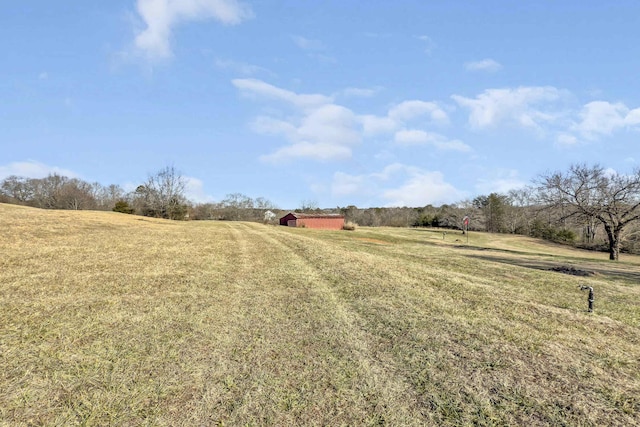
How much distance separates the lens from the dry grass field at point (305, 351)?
3.00 m

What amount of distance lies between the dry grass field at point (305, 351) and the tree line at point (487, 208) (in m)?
20.0

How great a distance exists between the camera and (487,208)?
204 ft

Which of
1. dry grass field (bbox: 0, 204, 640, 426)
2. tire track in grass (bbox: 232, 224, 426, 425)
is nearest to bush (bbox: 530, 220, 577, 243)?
dry grass field (bbox: 0, 204, 640, 426)

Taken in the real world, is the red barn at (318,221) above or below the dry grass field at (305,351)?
above

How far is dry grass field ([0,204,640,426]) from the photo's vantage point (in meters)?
3.00

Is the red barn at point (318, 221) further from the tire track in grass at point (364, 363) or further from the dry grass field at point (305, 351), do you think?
the tire track in grass at point (364, 363)

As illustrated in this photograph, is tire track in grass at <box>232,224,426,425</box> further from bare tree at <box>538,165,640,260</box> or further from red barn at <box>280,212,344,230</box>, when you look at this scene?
red barn at <box>280,212,344,230</box>

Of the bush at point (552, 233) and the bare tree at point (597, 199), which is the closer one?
the bare tree at point (597, 199)

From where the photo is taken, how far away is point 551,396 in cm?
324

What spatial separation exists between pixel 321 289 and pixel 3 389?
18.0ft

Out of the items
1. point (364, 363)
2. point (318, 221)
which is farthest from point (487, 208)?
point (364, 363)

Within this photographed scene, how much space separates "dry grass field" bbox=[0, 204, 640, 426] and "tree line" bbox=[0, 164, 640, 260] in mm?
19974

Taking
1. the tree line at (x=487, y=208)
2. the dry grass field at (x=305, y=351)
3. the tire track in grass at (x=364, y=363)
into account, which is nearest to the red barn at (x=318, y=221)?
the tree line at (x=487, y=208)

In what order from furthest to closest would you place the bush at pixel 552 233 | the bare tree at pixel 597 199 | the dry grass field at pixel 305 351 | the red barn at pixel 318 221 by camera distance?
the red barn at pixel 318 221 → the bush at pixel 552 233 → the bare tree at pixel 597 199 → the dry grass field at pixel 305 351
